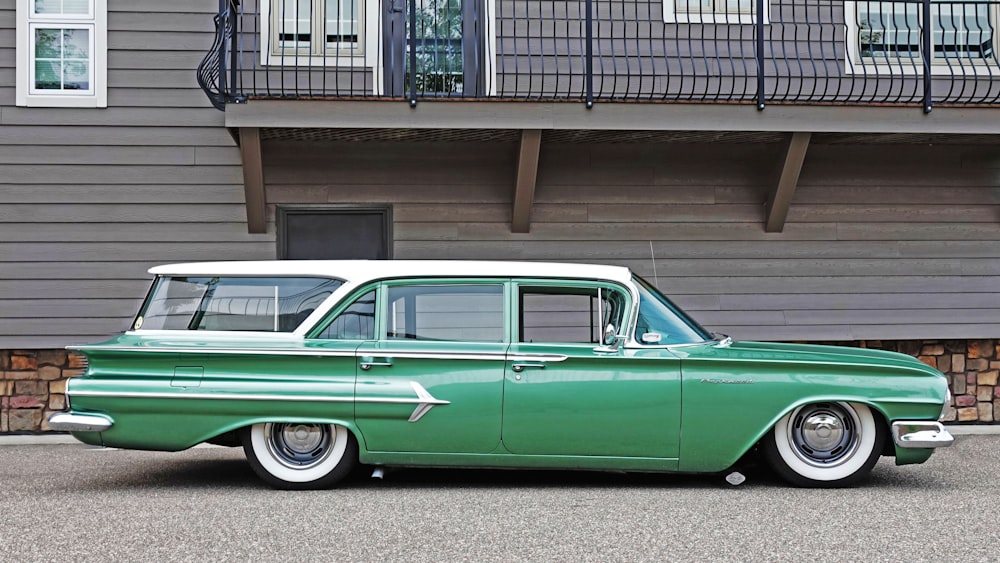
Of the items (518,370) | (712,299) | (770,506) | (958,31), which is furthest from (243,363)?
(958,31)

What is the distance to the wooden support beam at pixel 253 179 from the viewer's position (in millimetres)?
9675

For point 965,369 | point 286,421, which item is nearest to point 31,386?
point 286,421

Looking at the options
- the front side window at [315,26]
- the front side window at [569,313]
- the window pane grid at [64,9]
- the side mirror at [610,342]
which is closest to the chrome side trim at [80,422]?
the front side window at [569,313]

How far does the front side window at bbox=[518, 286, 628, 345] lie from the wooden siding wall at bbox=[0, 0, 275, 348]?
13.7 feet

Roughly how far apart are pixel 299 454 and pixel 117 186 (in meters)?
4.63

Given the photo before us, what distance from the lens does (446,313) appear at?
6867mm

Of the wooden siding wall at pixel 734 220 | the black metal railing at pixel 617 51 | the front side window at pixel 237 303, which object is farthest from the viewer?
the wooden siding wall at pixel 734 220

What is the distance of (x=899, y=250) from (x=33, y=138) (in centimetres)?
835

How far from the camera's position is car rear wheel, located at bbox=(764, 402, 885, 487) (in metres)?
6.73

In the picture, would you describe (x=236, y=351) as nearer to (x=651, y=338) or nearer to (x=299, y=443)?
(x=299, y=443)

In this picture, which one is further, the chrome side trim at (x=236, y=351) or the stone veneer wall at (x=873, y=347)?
the stone veneer wall at (x=873, y=347)

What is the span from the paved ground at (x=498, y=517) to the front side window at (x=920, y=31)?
4.68 metres

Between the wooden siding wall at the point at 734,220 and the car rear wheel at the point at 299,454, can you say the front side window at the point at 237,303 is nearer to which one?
the car rear wheel at the point at 299,454

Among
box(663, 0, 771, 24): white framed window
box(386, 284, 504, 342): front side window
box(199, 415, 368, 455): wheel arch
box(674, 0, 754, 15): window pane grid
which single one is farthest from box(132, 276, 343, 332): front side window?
box(674, 0, 754, 15): window pane grid
